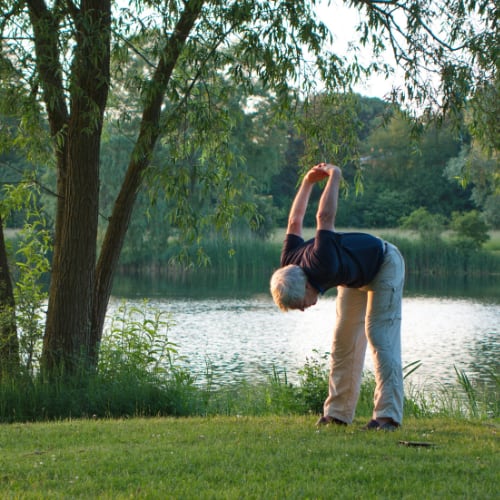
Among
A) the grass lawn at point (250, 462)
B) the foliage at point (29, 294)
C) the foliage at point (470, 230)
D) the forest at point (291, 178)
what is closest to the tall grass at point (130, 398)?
the foliage at point (29, 294)

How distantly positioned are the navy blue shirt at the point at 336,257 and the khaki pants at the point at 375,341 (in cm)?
12

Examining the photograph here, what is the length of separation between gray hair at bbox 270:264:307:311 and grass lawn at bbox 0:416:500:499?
830 millimetres

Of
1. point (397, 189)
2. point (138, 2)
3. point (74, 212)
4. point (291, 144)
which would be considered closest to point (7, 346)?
point (74, 212)

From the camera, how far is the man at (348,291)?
485 centimetres

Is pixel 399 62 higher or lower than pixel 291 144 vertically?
lower

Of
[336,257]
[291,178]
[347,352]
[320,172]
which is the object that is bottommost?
[347,352]

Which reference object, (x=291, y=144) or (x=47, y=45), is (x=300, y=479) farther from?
(x=291, y=144)

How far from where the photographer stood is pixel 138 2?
8562mm

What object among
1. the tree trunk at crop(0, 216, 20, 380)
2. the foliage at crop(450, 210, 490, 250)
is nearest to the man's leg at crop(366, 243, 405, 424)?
the tree trunk at crop(0, 216, 20, 380)

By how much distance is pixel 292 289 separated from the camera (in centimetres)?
478

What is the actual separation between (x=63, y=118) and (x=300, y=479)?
Result: 5266 mm

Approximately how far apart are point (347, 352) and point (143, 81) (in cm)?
381

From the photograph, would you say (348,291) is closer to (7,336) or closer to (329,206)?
(329,206)

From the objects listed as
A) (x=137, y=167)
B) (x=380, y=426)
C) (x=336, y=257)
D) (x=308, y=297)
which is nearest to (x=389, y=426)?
(x=380, y=426)
